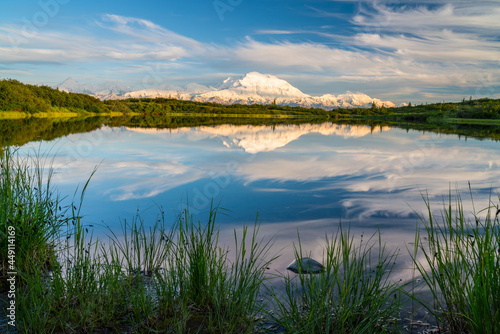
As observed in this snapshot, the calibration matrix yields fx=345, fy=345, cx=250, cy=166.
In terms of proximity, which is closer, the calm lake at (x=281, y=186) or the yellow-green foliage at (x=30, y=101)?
the calm lake at (x=281, y=186)

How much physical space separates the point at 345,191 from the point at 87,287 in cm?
797

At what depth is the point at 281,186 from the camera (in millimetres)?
10477

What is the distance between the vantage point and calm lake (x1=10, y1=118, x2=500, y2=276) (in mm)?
6832

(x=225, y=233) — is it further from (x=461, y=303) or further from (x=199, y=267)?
(x=461, y=303)

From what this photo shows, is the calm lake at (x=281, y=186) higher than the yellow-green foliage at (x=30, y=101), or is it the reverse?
the yellow-green foliage at (x=30, y=101)

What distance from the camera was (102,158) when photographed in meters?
15.0

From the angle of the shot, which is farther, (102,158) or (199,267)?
(102,158)

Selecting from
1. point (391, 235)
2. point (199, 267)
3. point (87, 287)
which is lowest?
point (391, 235)

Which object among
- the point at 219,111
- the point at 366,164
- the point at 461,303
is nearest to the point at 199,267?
the point at 461,303

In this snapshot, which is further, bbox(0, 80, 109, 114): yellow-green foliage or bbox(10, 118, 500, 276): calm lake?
bbox(0, 80, 109, 114): yellow-green foliage

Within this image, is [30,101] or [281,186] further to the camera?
[30,101]

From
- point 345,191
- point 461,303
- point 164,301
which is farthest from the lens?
point 345,191

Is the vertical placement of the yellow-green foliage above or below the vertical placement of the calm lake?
above

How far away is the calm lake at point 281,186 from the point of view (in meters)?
6.83
